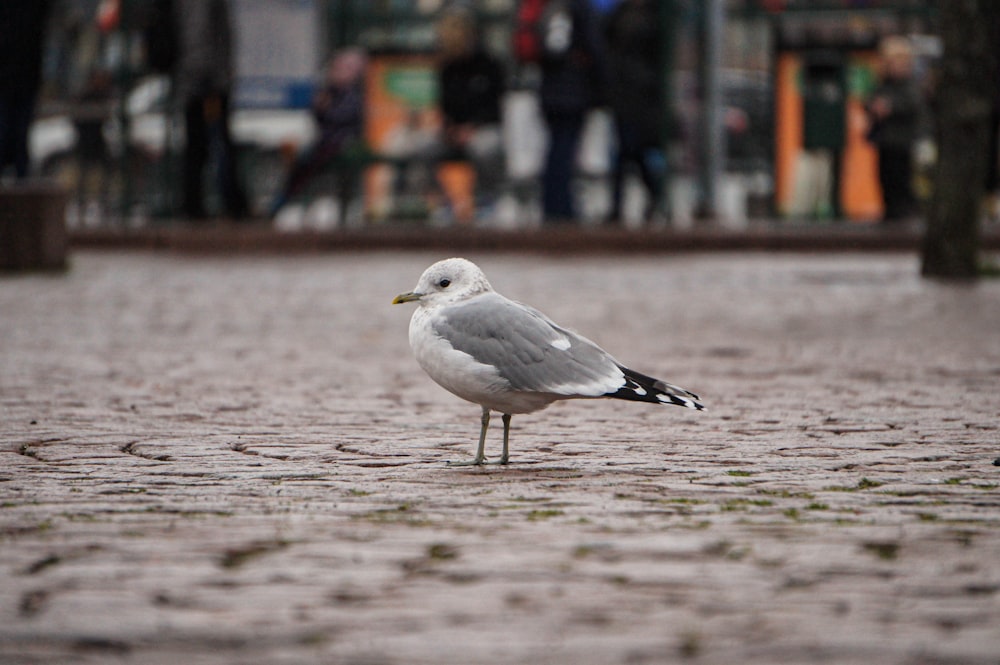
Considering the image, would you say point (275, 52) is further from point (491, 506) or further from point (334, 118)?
point (491, 506)

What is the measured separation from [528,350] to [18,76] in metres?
11.1

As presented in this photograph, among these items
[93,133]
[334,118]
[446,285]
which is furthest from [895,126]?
[446,285]

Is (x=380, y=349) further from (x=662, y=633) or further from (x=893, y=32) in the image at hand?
(x=893, y=32)

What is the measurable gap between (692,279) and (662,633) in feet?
34.6

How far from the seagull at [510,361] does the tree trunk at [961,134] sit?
7.51 m

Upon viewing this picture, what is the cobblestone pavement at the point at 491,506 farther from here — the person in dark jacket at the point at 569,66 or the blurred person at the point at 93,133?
the blurred person at the point at 93,133

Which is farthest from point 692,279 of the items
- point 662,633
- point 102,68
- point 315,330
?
point 662,633

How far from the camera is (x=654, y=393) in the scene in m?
5.08

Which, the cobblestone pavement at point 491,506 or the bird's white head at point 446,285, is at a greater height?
the bird's white head at point 446,285

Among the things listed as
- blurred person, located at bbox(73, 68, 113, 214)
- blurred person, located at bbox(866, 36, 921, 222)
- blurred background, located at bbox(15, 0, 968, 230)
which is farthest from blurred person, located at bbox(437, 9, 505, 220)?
blurred person, located at bbox(866, 36, 921, 222)

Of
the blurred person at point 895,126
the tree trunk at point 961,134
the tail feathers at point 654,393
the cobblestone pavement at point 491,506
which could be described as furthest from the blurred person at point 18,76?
the tail feathers at point 654,393

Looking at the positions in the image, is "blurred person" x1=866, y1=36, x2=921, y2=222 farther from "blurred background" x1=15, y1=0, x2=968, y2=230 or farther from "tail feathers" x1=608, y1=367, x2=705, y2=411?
"tail feathers" x1=608, y1=367, x2=705, y2=411

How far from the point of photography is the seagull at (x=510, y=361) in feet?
17.0

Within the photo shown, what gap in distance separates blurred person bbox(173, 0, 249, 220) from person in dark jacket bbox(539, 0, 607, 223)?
288 centimetres
